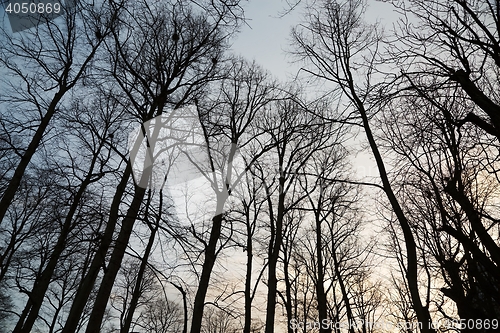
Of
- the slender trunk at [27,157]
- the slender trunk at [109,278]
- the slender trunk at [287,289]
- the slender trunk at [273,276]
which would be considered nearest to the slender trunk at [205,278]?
the slender trunk at [273,276]

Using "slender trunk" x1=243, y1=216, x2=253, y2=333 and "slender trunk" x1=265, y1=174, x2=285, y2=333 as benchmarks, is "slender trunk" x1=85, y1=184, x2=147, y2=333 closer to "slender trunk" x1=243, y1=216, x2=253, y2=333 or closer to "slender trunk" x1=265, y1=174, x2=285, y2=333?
"slender trunk" x1=265, y1=174, x2=285, y2=333

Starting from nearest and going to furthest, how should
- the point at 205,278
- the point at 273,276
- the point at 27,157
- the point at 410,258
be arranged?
the point at 410,258
the point at 27,157
the point at 205,278
the point at 273,276

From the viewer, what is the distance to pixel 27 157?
24.1 ft

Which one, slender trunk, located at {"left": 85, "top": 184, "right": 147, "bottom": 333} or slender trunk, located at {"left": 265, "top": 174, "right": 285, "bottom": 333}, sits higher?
slender trunk, located at {"left": 265, "top": 174, "right": 285, "bottom": 333}

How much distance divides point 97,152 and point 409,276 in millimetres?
11078

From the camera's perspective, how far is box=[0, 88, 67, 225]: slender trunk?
6.80 m

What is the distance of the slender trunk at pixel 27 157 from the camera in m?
6.80

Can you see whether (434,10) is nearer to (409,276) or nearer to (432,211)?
(409,276)

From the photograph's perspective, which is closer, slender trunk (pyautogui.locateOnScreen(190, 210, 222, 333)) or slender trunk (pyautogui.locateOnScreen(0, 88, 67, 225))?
slender trunk (pyautogui.locateOnScreen(0, 88, 67, 225))

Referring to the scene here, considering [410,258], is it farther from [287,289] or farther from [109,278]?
[287,289]

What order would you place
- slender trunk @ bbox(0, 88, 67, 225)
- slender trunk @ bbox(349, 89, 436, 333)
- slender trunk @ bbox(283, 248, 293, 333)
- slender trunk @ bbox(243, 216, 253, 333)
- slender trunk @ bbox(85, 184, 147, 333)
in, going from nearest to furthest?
slender trunk @ bbox(349, 89, 436, 333) → slender trunk @ bbox(85, 184, 147, 333) → slender trunk @ bbox(0, 88, 67, 225) → slender trunk @ bbox(243, 216, 253, 333) → slender trunk @ bbox(283, 248, 293, 333)

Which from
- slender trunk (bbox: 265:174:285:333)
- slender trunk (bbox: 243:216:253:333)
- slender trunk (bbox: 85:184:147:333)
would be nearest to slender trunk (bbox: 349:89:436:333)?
slender trunk (bbox: 85:184:147:333)

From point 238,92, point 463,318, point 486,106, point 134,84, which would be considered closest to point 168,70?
point 134,84

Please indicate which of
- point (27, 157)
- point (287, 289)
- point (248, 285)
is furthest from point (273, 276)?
point (27, 157)
